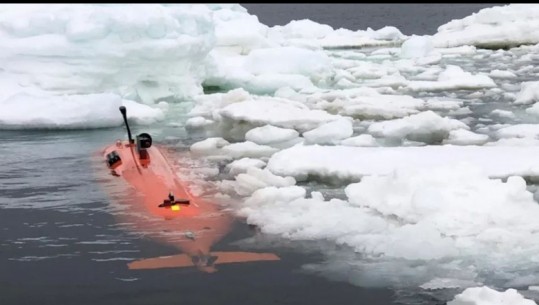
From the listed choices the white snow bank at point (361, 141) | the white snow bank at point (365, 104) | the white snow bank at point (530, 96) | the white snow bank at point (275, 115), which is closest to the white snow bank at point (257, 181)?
the white snow bank at point (361, 141)

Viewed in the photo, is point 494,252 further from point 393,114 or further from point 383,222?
point 393,114

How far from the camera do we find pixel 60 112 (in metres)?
11.9

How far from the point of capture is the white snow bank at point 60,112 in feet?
39.1

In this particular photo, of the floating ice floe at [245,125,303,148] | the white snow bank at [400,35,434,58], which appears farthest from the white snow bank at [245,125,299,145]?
the white snow bank at [400,35,434,58]

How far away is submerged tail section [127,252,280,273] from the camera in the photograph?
5.61 metres

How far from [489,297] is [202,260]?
2147mm

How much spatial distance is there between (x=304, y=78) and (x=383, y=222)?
35.6 ft

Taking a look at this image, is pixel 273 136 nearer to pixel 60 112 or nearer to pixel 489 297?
pixel 60 112

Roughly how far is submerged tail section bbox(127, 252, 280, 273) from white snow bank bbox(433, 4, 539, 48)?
23.8 meters

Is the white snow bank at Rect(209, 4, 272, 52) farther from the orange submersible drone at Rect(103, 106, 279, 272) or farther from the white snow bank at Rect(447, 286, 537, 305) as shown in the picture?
the white snow bank at Rect(447, 286, 537, 305)

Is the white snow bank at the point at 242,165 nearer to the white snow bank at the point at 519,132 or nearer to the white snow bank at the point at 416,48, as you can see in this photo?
the white snow bank at the point at 519,132

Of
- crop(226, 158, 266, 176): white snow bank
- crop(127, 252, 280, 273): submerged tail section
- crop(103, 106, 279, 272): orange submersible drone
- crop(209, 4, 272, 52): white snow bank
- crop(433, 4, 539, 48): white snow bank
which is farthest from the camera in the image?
crop(433, 4, 539, 48): white snow bank

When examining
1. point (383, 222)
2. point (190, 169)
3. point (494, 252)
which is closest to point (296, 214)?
point (383, 222)

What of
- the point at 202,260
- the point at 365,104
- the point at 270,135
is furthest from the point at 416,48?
the point at 202,260
